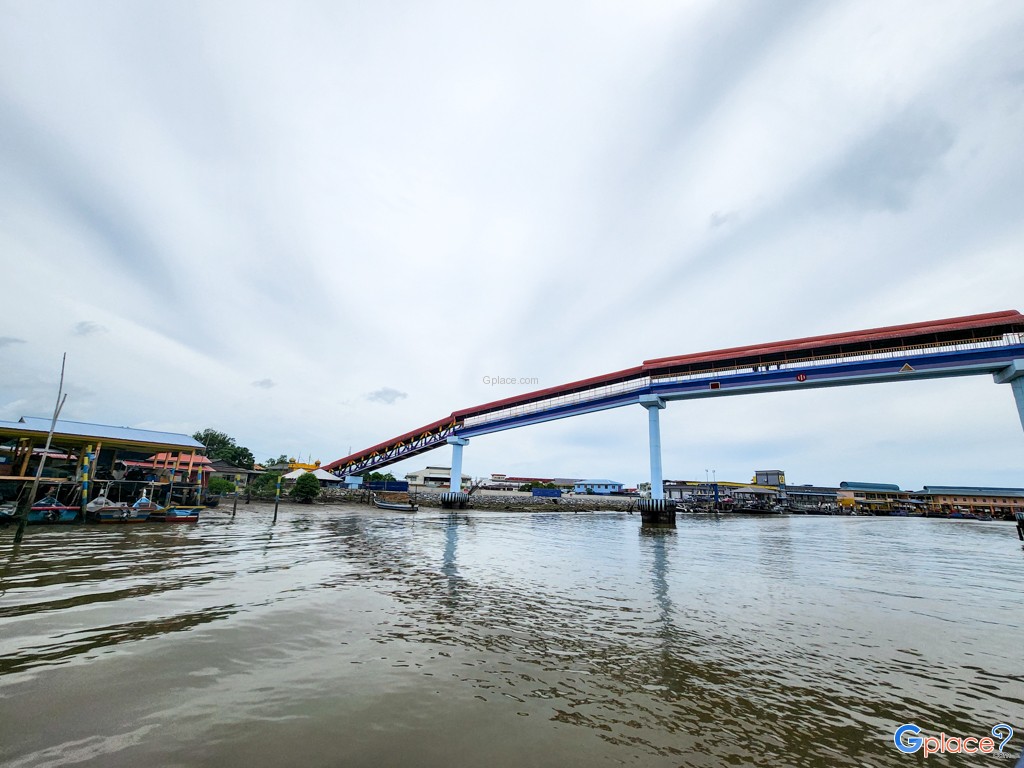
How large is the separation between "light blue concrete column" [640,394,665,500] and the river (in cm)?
2738

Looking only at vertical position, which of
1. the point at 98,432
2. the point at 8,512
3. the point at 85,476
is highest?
the point at 98,432

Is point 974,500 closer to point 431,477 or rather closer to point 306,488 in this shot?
point 431,477

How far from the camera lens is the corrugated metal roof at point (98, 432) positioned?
23.8m

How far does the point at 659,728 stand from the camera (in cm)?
473

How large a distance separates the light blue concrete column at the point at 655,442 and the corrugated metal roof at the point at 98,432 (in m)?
41.1

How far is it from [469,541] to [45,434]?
25422 millimetres

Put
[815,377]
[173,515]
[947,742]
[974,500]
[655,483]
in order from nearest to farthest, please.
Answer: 1. [947,742]
2. [173,515]
3. [815,377]
4. [655,483]
5. [974,500]

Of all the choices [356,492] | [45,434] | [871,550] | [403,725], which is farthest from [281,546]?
[356,492]

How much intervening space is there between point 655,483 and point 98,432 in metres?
44.8

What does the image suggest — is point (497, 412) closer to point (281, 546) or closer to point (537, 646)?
point (281, 546)

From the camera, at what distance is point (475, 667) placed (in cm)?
633

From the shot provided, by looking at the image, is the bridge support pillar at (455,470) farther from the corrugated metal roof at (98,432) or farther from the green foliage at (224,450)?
the green foliage at (224,450)

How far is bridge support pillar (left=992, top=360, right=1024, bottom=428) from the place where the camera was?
1190 inches

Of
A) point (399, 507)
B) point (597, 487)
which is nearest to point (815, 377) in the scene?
point (399, 507)
